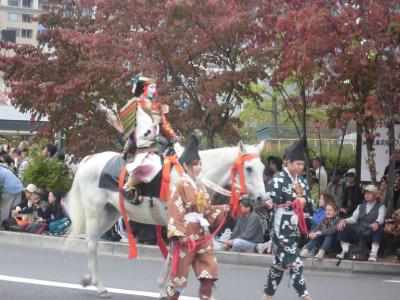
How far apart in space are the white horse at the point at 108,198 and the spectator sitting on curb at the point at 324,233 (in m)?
3.75

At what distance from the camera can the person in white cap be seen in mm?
13977

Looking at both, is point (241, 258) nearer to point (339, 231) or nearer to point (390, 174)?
point (339, 231)

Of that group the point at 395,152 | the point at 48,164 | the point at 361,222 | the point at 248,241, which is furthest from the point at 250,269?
the point at 48,164

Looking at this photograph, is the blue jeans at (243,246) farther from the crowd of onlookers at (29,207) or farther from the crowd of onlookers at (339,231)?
the crowd of onlookers at (29,207)

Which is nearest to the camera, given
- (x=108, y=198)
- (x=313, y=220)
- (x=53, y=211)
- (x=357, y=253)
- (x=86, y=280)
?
(x=86, y=280)

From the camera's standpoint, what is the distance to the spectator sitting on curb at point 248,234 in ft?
48.1

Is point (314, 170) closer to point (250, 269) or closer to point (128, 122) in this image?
point (250, 269)

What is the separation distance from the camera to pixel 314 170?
18.6 meters

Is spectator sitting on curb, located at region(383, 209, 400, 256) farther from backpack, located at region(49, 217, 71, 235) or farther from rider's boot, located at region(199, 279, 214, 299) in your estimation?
backpack, located at region(49, 217, 71, 235)

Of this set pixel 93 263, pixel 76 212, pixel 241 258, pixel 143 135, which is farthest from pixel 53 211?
pixel 143 135

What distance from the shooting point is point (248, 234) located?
1475cm

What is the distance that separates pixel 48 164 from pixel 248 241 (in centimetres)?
567

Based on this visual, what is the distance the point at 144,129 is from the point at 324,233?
466 centimetres

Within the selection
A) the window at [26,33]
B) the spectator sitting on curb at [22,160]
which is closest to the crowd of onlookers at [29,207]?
the spectator sitting on curb at [22,160]
